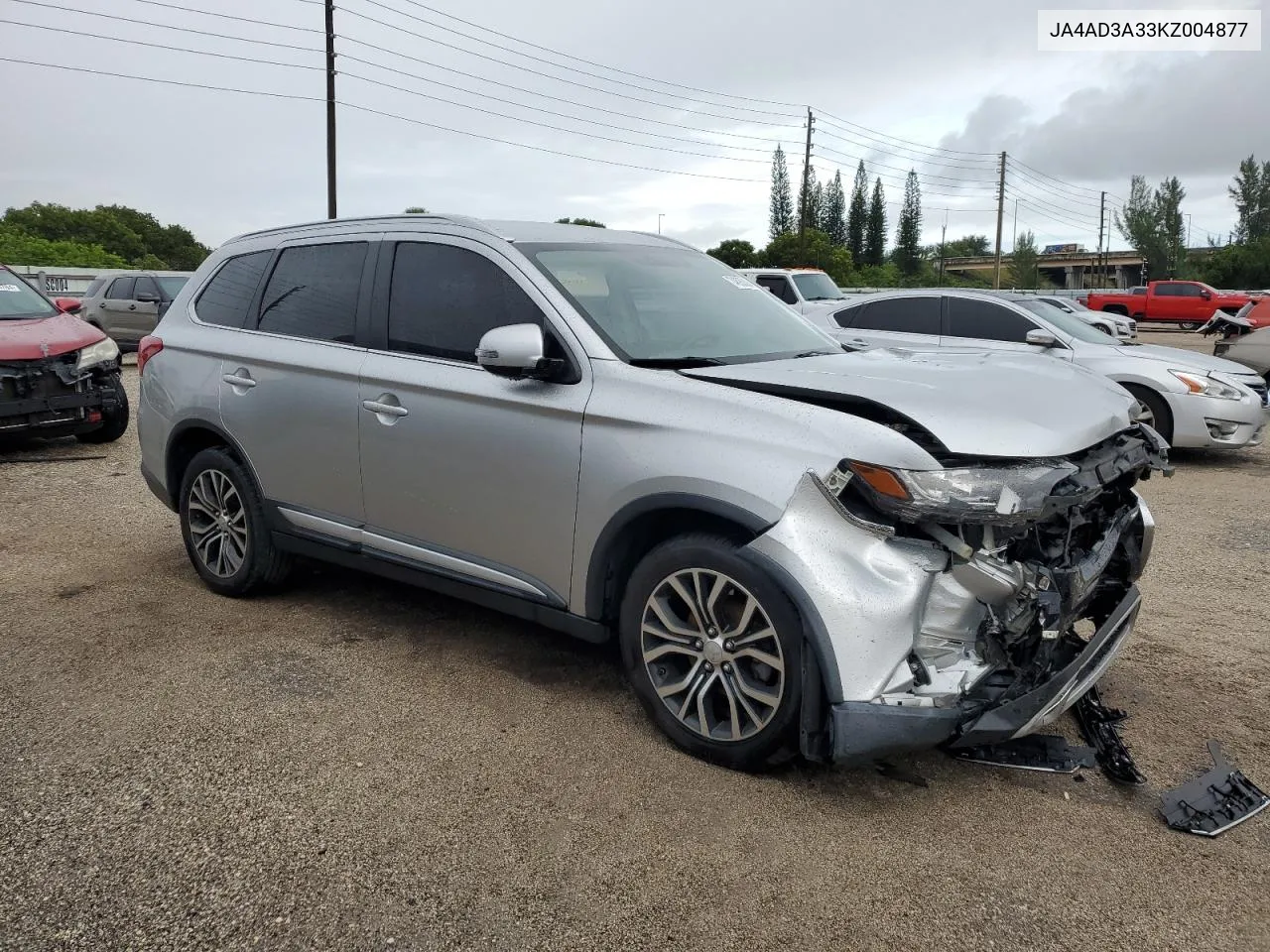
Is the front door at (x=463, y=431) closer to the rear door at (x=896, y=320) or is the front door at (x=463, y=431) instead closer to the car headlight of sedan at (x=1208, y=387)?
the rear door at (x=896, y=320)

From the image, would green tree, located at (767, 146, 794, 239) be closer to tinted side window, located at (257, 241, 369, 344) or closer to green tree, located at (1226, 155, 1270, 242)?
green tree, located at (1226, 155, 1270, 242)

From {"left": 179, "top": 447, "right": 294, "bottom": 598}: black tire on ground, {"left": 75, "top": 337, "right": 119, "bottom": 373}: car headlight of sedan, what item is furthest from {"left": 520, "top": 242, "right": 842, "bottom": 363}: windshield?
{"left": 75, "top": 337, "right": 119, "bottom": 373}: car headlight of sedan

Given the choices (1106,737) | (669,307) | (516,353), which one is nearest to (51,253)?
(669,307)

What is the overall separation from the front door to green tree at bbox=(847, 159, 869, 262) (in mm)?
109960

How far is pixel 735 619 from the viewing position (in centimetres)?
313

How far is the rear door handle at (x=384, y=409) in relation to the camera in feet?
13.1

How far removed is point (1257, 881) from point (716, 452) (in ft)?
6.32

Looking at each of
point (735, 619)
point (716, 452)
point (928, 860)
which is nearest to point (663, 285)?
point (716, 452)

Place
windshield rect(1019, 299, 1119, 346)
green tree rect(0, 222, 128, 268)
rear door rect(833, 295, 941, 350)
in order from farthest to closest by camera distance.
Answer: green tree rect(0, 222, 128, 268), rear door rect(833, 295, 941, 350), windshield rect(1019, 299, 1119, 346)

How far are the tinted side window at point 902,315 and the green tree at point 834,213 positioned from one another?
103245mm

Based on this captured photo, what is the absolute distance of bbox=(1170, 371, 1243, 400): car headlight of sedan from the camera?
8812 millimetres

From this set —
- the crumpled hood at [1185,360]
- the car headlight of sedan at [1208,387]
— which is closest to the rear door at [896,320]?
the crumpled hood at [1185,360]

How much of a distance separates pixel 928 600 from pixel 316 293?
3165mm

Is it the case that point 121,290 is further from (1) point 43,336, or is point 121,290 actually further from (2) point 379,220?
(2) point 379,220
